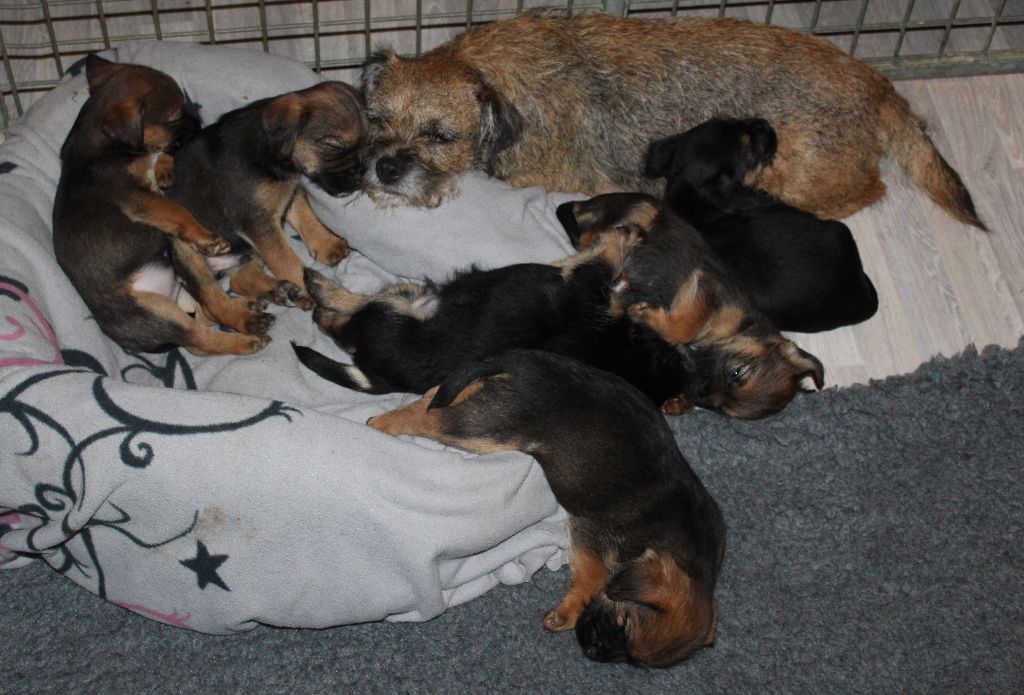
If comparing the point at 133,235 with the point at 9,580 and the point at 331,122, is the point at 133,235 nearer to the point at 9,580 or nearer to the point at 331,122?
the point at 331,122

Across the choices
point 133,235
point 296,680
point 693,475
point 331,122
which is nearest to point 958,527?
point 693,475

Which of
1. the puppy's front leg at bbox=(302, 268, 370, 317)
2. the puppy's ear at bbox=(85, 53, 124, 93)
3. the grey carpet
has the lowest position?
the grey carpet

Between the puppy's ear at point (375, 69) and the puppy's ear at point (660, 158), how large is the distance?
40.4 inches

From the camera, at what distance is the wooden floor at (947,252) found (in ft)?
13.3

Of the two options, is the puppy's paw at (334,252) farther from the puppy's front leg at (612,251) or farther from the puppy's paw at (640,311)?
the puppy's paw at (640,311)

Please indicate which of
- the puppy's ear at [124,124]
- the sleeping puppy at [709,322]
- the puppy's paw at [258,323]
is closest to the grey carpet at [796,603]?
the sleeping puppy at [709,322]

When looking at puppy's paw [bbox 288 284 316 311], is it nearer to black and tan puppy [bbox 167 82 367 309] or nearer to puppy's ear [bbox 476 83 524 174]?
black and tan puppy [bbox 167 82 367 309]

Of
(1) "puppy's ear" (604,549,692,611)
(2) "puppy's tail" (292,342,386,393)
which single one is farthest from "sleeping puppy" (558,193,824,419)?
(2) "puppy's tail" (292,342,386,393)

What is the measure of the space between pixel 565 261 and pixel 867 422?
1240mm

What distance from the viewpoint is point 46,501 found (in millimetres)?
3184

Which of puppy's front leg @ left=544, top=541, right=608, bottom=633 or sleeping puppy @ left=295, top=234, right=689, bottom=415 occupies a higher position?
sleeping puppy @ left=295, top=234, right=689, bottom=415

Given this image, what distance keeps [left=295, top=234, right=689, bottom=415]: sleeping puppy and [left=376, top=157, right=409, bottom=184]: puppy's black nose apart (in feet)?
1.48

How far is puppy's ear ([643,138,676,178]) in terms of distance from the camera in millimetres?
3996

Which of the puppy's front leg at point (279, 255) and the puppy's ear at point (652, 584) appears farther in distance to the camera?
the puppy's front leg at point (279, 255)
